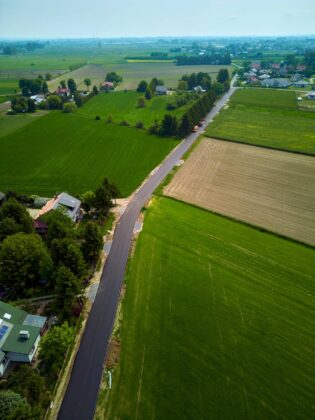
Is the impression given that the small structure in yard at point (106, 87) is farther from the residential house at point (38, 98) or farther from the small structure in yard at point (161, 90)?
the residential house at point (38, 98)

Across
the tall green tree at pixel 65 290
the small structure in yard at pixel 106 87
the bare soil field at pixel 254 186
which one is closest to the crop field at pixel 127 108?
the small structure in yard at pixel 106 87

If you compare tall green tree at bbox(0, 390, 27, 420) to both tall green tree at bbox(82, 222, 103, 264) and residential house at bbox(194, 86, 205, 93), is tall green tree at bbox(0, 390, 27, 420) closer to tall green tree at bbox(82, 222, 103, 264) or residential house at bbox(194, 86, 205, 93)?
tall green tree at bbox(82, 222, 103, 264)

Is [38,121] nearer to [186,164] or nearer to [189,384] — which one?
[186,164]

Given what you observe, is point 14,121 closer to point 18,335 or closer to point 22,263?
point 22,263

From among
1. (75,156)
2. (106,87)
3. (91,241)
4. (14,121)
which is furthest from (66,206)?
(106,87)

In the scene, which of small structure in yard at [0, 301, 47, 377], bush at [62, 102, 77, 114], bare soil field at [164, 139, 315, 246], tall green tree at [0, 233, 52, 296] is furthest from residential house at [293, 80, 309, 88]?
small structure in yard at [0, 301, 47, 377]
